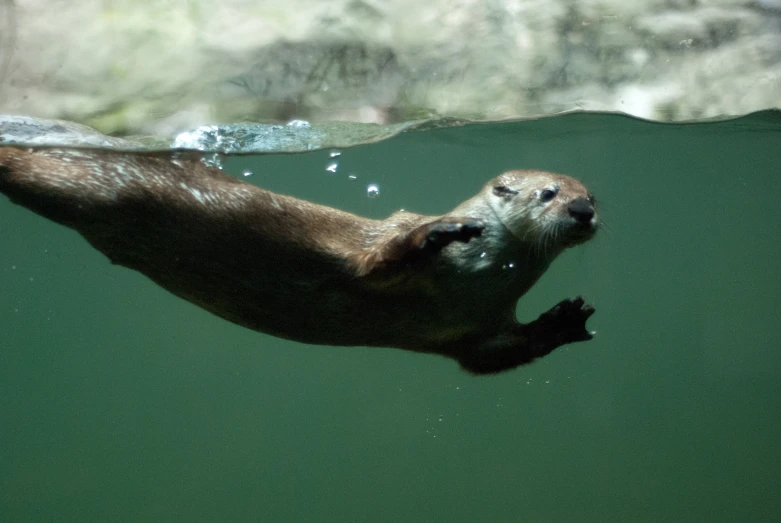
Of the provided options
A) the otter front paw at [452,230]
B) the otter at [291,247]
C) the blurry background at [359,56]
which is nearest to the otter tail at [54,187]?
the otter at [291,247]

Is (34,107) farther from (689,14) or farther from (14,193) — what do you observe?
(689,14)

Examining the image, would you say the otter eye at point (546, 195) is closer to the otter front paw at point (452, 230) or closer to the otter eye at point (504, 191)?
the otter eye at point (504, 191)

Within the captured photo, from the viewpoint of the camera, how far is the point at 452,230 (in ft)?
10.7

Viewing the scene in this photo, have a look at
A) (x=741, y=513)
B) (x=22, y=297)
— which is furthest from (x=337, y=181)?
(x=22, y=297)

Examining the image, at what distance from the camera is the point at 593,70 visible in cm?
589

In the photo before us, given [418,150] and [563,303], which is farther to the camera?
[418,150]

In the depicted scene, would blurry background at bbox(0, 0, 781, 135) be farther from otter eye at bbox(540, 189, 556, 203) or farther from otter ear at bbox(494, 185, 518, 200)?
otter eye at bbox(540, 189, 556, 203)

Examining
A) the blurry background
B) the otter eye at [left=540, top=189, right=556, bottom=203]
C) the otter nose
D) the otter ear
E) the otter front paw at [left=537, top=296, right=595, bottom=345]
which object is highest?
the blurry background

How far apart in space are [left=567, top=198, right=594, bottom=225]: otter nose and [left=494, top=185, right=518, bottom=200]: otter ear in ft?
1.20

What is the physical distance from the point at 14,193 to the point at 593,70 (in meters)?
4.61

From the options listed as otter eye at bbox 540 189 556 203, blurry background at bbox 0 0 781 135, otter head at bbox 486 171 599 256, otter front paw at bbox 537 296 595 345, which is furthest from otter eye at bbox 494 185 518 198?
blurry background at bbox 0 0 781 135

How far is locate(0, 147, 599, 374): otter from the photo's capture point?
3701mm

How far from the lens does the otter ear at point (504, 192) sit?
3929mm

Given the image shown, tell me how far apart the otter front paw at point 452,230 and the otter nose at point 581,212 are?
2.23ft
